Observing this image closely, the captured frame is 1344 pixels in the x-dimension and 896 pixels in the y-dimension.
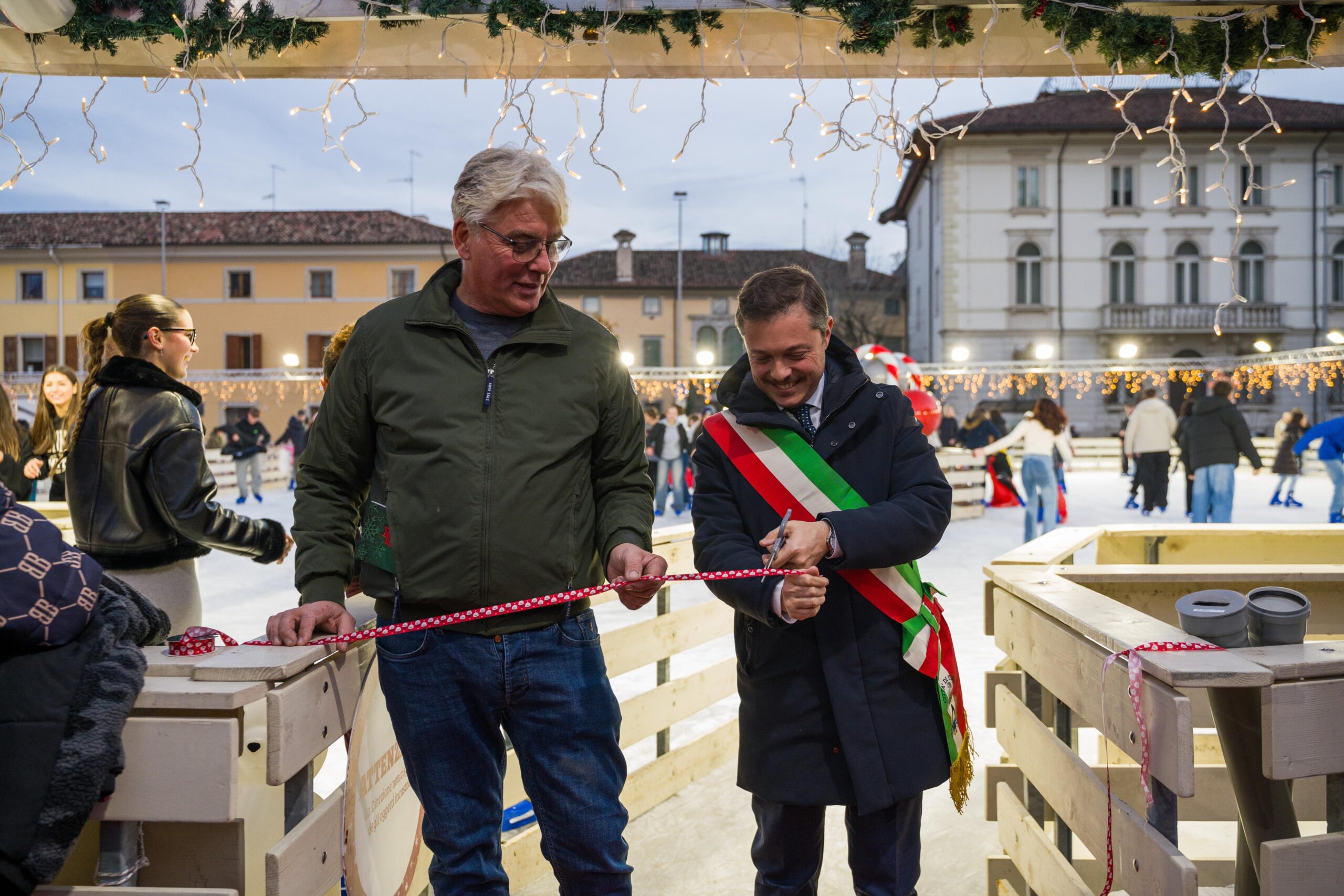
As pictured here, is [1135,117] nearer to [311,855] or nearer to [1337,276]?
[1337,276]

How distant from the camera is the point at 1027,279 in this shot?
→ 3278 centimetres

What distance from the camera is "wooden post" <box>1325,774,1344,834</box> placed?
5.63 feet

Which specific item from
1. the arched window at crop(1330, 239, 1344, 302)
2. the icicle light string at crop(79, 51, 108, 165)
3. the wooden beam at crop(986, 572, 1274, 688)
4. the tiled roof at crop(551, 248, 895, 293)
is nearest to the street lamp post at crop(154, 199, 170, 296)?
the tiled roof at crop(551, 248, 895, 293)

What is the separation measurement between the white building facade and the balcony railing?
4 cm

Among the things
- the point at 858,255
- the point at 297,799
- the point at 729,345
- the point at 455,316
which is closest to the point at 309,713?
the point at 297,799

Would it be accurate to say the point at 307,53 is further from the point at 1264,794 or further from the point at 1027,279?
the point at 1027,279

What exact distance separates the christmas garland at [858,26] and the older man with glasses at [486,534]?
36.0 inches

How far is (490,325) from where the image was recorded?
203cm

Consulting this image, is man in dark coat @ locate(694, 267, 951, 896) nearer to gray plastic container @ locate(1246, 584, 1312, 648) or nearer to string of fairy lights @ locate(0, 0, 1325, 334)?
gray plastic container @ locate(1246, 584, 1312, 648)

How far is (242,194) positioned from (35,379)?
12228 centimetres

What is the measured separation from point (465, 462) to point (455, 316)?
295 millimetres

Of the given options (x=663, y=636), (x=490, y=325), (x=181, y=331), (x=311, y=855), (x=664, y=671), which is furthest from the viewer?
(x=664, y=671)

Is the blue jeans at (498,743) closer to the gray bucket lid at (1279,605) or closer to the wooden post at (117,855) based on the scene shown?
the wooden post at (117,855)

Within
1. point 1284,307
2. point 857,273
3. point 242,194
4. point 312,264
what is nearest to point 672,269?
point 857,273
